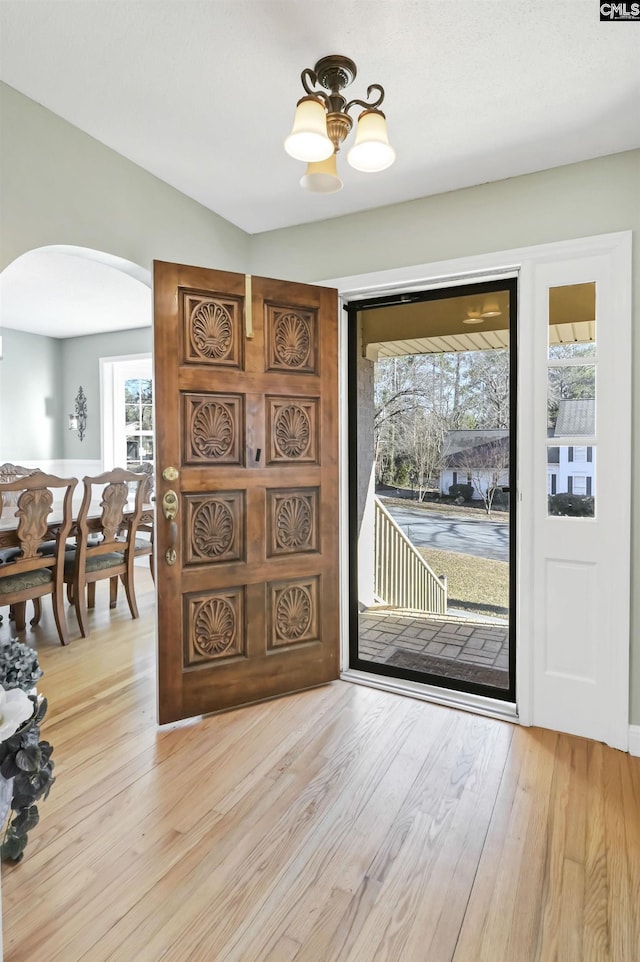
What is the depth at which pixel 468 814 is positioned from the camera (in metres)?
1.87

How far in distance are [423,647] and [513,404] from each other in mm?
1571

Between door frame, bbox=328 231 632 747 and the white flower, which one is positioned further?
door frame, bbox=328 231 632 747

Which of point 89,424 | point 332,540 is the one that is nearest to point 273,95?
point 332,540

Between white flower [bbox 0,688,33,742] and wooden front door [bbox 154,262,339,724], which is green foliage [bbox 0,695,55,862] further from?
wooden front door [bbox 154,262,339,724]

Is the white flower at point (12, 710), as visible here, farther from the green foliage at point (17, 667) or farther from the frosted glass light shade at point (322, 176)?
the frosted glass light shade at point (322, 176)

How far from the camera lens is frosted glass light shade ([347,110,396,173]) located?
159 centimetres

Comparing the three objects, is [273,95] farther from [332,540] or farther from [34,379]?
[34,379]

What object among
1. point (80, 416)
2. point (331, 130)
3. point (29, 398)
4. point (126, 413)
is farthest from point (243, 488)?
point (29, 398)

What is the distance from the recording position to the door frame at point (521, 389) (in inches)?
88.4

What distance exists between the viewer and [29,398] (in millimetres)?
5984

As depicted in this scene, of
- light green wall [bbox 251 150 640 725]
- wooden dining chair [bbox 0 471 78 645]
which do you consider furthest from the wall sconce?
light green wall [bbox 251 150 640 725]

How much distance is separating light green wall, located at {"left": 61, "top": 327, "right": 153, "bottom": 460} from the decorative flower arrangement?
5.17m

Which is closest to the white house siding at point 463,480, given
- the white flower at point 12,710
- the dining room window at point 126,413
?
the white flower at point 12,710

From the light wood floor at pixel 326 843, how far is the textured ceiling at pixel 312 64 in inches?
101
